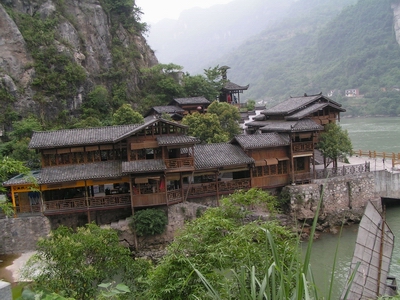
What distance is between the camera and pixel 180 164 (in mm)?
21062

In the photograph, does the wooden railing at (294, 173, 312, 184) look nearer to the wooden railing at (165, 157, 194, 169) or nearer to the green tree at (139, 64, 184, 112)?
the wooden railing at (165, 157, 194, 169)

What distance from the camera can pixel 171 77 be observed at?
43062mm

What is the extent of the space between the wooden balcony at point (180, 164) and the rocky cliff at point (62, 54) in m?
15.7

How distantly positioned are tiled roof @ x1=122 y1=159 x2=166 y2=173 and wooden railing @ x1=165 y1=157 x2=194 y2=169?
43 centimetres

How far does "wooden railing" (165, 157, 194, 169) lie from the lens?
68.8 feet

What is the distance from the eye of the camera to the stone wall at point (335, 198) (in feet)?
76.7

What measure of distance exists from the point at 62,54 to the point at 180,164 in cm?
1950

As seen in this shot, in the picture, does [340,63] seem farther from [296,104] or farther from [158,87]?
[296,104]

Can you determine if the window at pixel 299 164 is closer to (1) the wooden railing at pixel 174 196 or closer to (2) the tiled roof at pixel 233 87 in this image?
(1) the wooden railing at pixel 174 196

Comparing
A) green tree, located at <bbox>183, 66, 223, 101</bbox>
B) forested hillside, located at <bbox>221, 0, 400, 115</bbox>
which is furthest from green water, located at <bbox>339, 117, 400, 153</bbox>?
forested hillside, located at <bbox>221, 0, 400, 115</bbox>

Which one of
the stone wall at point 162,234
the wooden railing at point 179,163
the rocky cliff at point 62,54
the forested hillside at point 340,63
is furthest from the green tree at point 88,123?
the forested hillside at point 340,63

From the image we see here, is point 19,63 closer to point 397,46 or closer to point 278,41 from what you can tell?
point 397,46

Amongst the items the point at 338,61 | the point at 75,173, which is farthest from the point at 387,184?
the point at 338,61

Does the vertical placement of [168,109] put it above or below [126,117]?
above
